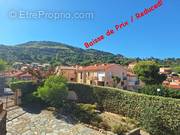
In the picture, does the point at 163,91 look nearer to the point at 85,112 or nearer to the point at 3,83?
the point at 85,112

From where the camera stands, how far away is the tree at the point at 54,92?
3656 cm

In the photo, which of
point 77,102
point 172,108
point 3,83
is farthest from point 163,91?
point 3,83

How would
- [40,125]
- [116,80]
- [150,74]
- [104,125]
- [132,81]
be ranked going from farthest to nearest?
[132,81], [150,74], [116,80], [104,125], [40,125]

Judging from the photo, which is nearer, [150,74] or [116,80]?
[116,80]

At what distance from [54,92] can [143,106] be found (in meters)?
12.2

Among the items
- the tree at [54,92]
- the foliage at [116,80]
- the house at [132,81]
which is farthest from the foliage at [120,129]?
the house at [132,81]

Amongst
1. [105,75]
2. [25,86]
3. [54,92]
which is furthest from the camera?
[105,75]

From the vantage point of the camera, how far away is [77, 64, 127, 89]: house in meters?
52.9

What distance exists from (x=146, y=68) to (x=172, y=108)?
30.5m

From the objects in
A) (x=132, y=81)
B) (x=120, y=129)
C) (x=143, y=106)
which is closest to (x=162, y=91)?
(x=143, y=106)

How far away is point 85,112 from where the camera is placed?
3538cm

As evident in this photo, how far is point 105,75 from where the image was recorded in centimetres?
5266

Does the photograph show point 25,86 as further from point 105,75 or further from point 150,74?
point 150,74

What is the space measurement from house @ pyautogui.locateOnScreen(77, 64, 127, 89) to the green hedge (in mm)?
11717
